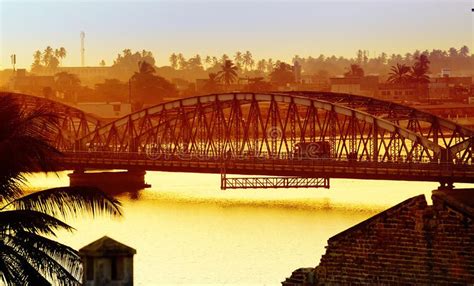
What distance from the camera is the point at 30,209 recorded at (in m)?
30.8

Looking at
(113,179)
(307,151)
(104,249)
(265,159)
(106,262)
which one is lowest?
(113,179)

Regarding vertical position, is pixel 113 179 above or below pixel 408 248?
below

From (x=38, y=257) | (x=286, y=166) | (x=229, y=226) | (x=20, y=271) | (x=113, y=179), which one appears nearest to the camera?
(x=20, y=271)

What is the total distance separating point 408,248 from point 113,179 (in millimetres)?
110944

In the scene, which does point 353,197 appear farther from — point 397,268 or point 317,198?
point 397,268

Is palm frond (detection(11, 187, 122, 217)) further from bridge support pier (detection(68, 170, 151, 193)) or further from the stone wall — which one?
bridge support pier (detection(68, 170, 151, 193))

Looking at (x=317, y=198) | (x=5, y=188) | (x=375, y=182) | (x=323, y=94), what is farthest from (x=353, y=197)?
(x=5, y=188)

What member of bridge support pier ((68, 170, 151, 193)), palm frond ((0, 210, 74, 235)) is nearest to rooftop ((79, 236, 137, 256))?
palm frond ((0, 210, 74, 235))

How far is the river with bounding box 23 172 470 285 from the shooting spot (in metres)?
69.6

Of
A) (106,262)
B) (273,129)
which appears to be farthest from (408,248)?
(273,129)

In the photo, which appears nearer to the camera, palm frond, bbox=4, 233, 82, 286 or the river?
palm frond, bbox=4, 233, 82, 286

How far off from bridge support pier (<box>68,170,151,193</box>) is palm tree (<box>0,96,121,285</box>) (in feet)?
323

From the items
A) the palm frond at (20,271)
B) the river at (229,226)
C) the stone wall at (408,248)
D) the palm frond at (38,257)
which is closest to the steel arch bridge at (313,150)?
the river at (229,226)

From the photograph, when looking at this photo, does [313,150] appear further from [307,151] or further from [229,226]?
[229,226]
